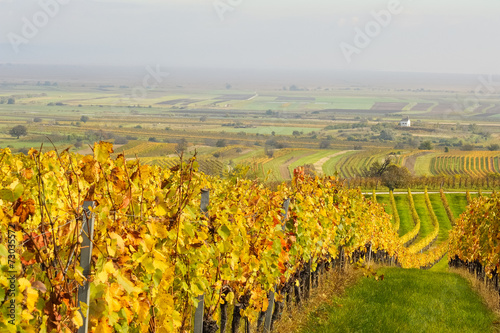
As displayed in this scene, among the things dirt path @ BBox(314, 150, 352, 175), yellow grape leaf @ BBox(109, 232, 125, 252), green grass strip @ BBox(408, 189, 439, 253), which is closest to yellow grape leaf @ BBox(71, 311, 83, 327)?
yellow grape leaf @ BBox(109, 232, 125, 252)

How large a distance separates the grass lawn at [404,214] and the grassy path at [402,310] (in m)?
30.7

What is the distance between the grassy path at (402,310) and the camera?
6.59 metres

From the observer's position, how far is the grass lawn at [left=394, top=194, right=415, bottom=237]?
41.0 m

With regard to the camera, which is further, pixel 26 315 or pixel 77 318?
pixel 77 318

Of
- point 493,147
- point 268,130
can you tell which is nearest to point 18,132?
point 268,130

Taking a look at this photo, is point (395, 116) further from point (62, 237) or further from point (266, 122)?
point (62, 237)

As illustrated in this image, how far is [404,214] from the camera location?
45531mm

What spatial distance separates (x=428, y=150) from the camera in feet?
333

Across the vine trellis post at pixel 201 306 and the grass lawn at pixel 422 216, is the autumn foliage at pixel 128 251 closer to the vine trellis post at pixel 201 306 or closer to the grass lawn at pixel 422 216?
the vine trellis post at pixel 201 306

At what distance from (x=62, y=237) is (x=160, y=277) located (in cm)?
64

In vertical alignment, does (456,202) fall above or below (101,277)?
below

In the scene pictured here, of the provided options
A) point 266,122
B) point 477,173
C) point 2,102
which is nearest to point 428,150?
point 477,173

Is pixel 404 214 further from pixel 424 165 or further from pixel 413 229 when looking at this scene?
pixel 424 165

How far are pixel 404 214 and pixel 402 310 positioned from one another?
3983 centimetres
